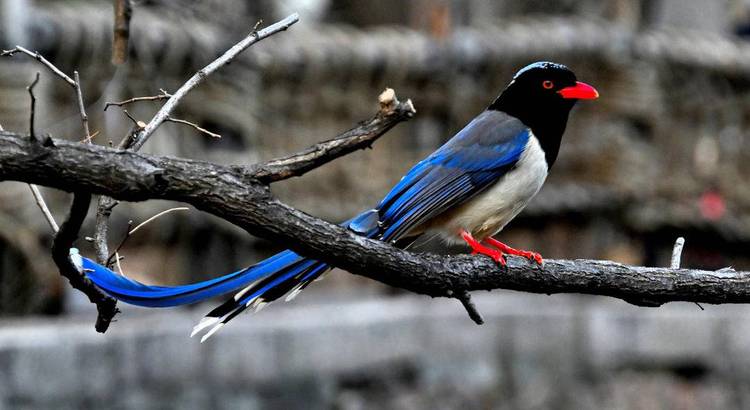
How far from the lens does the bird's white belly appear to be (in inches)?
179

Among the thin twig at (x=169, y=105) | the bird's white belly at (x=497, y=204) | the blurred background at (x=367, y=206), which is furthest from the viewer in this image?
the blurred background at (x=367, y=206)

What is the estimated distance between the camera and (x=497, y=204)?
4.55 m

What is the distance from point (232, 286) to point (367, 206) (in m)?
5.71

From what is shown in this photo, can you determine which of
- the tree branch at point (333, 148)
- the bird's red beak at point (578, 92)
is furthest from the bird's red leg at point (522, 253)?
the tree branch at point (333, 148)

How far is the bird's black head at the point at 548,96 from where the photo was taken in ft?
15.6

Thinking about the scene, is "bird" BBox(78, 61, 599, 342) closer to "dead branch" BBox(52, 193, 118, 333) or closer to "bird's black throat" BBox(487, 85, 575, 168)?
"bird's black throat" BBox(487, 85, 575, 168)

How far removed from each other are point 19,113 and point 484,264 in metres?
4.21

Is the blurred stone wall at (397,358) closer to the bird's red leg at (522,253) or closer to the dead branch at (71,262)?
the bird's red leg at (522,253)

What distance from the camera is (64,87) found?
788 centimetres

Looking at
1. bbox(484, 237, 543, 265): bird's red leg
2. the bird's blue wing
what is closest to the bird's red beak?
the bird's blue wing

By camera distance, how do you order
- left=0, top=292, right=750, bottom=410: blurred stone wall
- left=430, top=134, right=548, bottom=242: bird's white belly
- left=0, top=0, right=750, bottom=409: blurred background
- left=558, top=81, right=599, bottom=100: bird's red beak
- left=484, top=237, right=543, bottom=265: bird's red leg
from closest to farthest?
left=484, top=237, right=543, bottom=265: bird's red leg → left=430, top=134, right=548, bottom=242: bird's white belly → left=558, top=81, right=599, bottom=100: bird's red beak → left=0, top=292, right=750, bottom=410: blurred stone wall → left=0, top=0, right=750, bottom=409: blurred background

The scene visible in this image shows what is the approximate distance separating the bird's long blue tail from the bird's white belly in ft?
1.63

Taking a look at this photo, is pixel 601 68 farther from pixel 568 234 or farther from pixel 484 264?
pixel 484 264

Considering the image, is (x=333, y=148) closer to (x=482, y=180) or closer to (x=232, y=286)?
(x=232, y=286)
